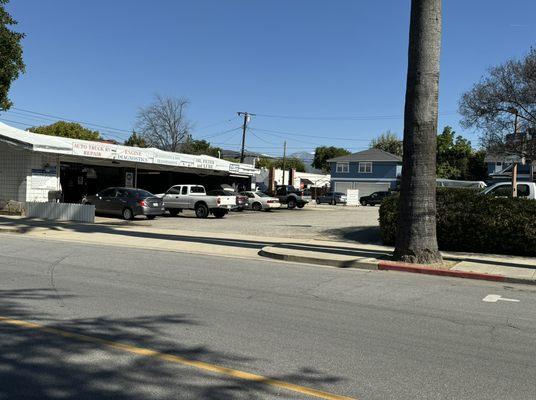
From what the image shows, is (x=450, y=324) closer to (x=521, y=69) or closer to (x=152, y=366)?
(x=152, y=366)

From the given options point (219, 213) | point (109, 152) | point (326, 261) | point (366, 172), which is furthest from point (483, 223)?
point (366, 172)

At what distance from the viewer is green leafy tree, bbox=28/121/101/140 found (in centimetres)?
6725

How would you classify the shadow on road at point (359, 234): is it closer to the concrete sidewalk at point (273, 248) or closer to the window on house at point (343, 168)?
the concrete sidewalk at point (273, 248)

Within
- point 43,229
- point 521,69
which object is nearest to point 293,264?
point 43,229

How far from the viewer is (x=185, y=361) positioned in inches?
199

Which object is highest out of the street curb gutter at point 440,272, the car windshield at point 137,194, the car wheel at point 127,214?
the car windshield at point 137,194

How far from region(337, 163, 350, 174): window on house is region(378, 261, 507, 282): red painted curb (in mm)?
58684

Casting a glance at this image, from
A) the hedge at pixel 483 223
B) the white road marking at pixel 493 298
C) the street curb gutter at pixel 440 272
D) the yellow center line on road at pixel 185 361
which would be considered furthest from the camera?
the hedge at pixel 483 223

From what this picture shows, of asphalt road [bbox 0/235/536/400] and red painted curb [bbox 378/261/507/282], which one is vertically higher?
red painted curb [bbox 378/261/507/282]

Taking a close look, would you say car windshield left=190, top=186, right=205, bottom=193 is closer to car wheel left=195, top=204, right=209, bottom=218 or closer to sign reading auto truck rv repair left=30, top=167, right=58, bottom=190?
car wheel left=195, top=204, right=209, bottom=218

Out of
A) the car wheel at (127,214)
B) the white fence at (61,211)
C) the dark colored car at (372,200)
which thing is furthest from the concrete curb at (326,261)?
the dark colored car at (372,200)

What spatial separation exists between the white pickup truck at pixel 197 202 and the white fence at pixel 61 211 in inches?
247

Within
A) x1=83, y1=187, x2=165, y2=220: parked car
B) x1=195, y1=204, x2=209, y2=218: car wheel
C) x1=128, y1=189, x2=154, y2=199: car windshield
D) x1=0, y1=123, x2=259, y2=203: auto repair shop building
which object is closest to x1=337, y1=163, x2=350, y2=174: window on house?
x1=0, y1=123, x2=259, y2=203: auto repair shop building

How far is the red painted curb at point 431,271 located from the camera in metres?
11.4
